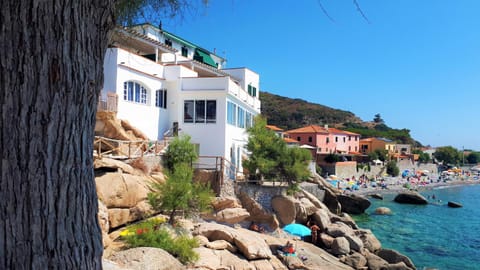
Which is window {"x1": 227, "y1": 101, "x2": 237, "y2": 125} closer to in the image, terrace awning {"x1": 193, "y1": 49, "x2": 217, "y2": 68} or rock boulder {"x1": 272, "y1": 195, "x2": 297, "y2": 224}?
rock boulder {"x1": 272, "y1": 195, "x2": 297, "y2": 224}

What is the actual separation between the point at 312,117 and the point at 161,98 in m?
114

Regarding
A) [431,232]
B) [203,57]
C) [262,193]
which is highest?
[203,57]

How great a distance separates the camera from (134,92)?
21641 mm

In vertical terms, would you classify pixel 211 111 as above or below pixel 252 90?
below

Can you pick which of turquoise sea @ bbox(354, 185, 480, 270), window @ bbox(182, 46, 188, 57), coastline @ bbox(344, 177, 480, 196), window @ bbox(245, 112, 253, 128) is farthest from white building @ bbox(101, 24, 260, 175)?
coastline @ bbox(344, 177, 480, 196)

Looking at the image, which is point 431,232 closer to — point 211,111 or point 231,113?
point 231,113

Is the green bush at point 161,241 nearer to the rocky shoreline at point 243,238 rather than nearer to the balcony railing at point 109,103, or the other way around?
the rocky shoreline at point 243,238

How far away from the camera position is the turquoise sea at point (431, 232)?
78.0ft

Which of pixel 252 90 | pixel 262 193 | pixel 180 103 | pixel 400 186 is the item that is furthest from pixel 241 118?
pixel 400 186

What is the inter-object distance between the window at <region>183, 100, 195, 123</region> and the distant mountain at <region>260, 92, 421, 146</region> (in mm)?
88468

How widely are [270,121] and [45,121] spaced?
121 meters

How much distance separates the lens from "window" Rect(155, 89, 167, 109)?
2342 centimetres

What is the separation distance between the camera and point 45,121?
7.24ft

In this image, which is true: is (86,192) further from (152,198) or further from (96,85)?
(152,198)
